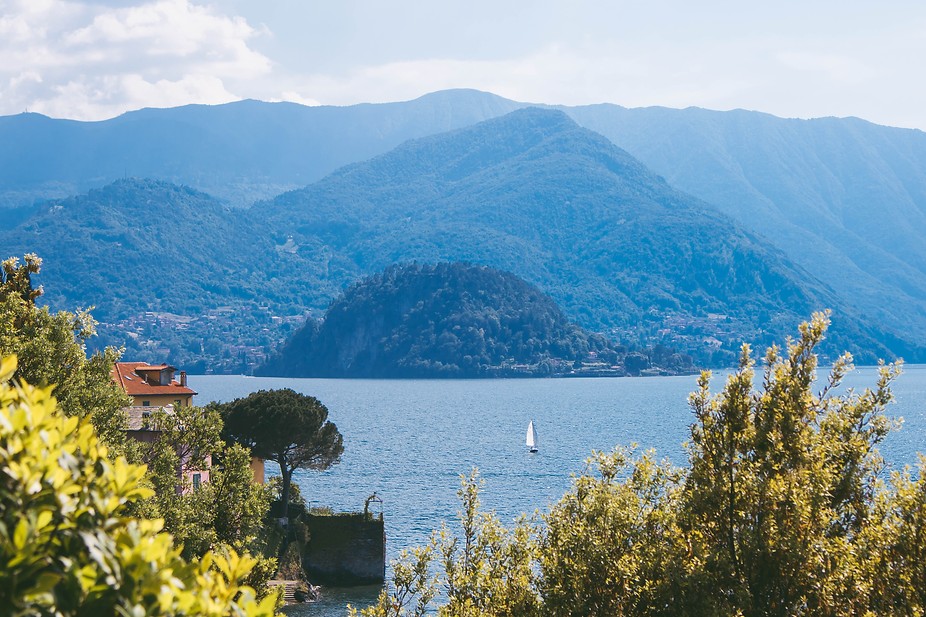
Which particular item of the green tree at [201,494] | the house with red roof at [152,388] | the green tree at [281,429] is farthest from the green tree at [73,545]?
the green tree at [281,429]

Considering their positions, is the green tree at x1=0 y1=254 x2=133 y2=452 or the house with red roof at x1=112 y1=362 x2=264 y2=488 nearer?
the green tree at x1=0 y1=254 x2=133 y2=452

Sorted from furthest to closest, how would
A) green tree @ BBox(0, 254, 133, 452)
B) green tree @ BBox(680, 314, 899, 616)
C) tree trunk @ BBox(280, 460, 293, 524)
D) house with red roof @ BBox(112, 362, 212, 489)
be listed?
tree trunk @ BBox(280, 460, 293, 524)
house with red roof @ BBox(112, 362, 212, 489)
green tree @ BBox(0, 254, 133, 452)
green tree @ BBox(680, 314, 899, 616)

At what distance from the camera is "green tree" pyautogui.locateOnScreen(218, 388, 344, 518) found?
6812 cm

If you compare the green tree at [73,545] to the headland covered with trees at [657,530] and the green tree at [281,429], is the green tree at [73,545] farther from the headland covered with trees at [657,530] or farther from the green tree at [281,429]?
the green tree at [281,429]

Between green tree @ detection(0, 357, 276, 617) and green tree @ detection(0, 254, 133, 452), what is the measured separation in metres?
16.9

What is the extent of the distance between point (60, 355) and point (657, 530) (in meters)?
16.7

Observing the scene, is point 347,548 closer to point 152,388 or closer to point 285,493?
point 285,493

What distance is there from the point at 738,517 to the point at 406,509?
7386 cm

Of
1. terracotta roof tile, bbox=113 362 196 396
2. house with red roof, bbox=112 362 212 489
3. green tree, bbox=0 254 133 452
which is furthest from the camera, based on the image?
terracotta roof tile, bbox=113 362 196 396

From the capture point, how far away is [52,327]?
83.8 ft

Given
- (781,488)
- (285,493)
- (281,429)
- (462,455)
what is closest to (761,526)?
(781,488)

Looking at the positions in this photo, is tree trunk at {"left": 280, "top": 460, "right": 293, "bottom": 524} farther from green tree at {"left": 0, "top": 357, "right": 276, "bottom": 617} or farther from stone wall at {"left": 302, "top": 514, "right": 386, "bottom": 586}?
green tree at {"left": 0, "top": 357, "right": 276, "bottom": 617}

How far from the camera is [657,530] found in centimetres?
1579

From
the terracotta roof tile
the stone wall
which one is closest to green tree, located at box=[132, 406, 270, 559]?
the terracotta roof tile
